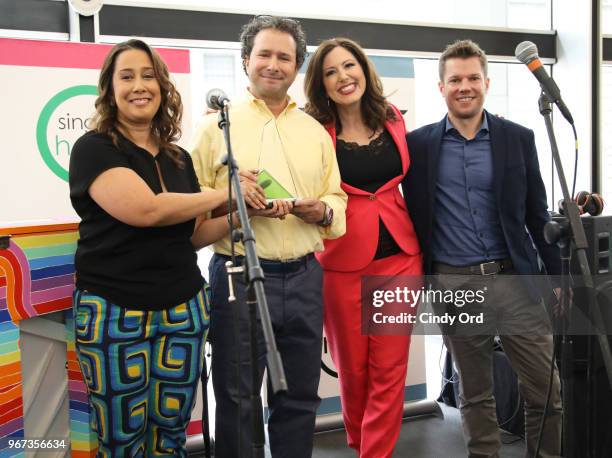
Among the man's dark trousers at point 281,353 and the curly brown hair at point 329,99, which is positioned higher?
the curly brown hair at point 329,99

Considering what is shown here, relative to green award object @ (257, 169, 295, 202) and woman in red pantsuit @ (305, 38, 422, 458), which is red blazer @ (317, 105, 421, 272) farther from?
green award object @ (257, 169, 295, 202)

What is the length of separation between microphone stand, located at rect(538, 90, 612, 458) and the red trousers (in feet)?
1.99

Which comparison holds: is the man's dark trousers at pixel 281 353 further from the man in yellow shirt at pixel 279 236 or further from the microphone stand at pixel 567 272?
the microphone stand at pixel 567 272

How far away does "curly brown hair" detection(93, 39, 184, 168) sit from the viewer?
6.03 ft

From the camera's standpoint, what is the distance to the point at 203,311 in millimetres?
1902

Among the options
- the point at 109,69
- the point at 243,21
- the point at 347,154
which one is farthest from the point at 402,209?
the point at 243,21

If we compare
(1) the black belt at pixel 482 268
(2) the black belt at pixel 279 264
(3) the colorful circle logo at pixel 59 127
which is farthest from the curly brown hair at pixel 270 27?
(3) the colorful circle logo at pixel 59 127

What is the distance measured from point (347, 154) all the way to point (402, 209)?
0.99 ft

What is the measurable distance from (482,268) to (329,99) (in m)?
0.85

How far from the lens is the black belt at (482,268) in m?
2.29

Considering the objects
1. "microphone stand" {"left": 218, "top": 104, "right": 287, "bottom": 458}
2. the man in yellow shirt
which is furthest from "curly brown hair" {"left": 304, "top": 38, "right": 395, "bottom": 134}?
"microphone stand" {"left": 218, "top": 104, "right": 287, "bottom": 458}

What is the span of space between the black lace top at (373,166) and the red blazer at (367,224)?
2cm

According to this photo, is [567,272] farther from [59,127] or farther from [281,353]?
[59,127]

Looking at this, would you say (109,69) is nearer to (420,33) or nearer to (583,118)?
(420,33)
